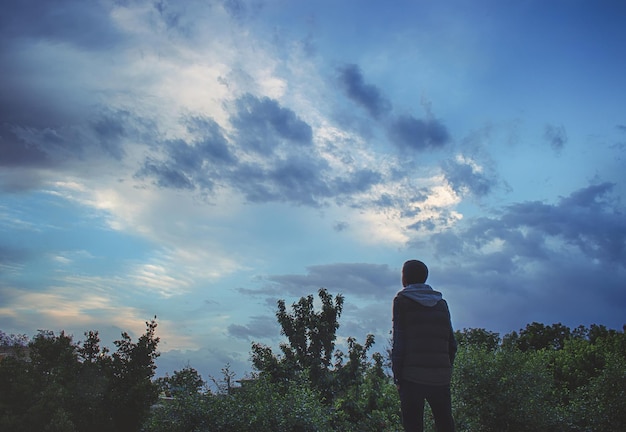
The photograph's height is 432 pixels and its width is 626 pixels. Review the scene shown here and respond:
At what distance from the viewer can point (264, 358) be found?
18.7 meters

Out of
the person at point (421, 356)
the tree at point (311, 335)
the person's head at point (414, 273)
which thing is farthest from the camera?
the tree at point (311, 335)

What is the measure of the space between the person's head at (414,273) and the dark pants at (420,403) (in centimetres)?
105

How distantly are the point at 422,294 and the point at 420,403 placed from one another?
1052 millimetres

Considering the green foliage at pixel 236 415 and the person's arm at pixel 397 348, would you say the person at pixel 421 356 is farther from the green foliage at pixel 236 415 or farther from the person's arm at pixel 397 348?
the green foliage at pixel 236 415

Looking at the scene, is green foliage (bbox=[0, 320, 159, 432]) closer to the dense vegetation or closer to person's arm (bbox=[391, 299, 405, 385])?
the dense vegetation

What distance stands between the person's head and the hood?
0.38 feet

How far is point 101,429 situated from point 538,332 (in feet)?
100

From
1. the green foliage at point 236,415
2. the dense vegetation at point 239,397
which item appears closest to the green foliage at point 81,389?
the dense vegetation at point 239,397

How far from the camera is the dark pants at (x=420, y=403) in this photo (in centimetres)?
495

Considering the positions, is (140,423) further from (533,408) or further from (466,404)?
(533,408)

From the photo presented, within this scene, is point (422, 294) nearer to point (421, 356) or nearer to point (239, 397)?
point (421, 356)

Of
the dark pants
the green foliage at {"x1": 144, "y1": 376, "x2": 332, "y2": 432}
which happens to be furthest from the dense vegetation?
the dark pants

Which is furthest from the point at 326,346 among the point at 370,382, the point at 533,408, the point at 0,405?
the point at 0,405

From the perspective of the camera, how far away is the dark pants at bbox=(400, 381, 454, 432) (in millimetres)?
4945
